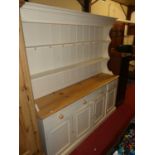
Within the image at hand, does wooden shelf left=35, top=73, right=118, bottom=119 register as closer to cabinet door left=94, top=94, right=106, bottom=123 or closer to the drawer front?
the drawer front

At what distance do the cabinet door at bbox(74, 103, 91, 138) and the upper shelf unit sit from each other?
50 cm

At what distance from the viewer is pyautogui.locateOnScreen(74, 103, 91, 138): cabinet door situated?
2.06 metres

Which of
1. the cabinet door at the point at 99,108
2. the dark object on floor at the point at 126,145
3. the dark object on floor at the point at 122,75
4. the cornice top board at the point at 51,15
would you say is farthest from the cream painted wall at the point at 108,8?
the dark object on floor at the point at 126,145

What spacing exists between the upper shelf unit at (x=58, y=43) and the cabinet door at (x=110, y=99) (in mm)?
520

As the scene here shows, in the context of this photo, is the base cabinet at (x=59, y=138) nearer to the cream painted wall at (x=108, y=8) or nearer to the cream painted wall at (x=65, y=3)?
the cream painted wall at (x=65, y=3)

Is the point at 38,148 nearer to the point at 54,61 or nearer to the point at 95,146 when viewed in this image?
the point at 95,146

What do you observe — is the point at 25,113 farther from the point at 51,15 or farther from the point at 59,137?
the point at 51,15

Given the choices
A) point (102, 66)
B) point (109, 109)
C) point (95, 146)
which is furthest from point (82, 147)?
point (102, 66)

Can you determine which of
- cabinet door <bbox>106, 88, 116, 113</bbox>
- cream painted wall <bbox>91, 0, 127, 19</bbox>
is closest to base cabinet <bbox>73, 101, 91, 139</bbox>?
cabinet door <bbox>106, 88, 116, 113</bbox>

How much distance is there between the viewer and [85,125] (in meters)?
2.29

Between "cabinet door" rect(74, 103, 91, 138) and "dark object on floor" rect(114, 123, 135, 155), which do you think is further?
"cabinet door" rect(74, 103, 91, 138)

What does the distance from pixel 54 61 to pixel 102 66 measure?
1306mm

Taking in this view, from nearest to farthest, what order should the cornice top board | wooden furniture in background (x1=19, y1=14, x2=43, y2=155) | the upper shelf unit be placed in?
wooden furniture in background (x1=19, y1=14, x2=43, y2=155), the cornice top board, the upper shelf unit
